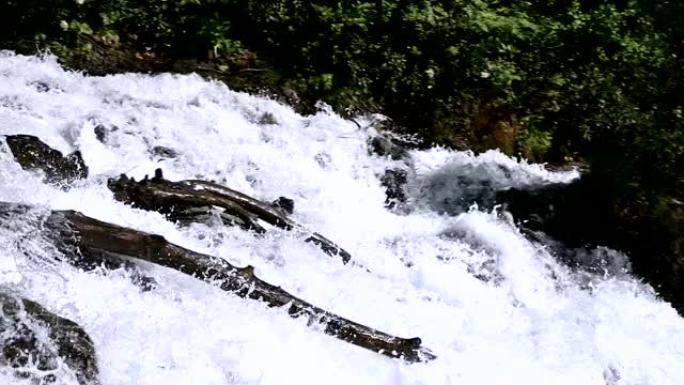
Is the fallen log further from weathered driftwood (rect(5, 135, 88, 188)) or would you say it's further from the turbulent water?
the turbulent water

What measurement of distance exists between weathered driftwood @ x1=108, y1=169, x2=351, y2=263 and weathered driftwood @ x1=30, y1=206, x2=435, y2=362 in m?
0.94

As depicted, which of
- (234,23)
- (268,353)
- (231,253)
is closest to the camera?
(268,353)

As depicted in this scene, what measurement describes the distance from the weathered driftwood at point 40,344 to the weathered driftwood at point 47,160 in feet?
6.19

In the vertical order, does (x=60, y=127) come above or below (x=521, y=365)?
above


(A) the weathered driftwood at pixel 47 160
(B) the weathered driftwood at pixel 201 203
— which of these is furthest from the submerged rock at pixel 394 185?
(A) the weathered driftwood at pixel 47 160

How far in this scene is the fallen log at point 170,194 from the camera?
256 inches

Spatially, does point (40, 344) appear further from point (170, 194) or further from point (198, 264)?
point (170, 194)

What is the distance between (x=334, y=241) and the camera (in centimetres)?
752

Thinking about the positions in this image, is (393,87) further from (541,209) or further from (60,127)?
(60,127)

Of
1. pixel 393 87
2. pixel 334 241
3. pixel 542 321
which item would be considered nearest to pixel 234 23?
pixel 393 87

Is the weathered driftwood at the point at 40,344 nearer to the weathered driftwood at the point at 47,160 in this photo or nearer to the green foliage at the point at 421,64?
the weathered driftwood at the point at 47,160

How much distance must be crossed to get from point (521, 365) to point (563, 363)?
1.51 feet

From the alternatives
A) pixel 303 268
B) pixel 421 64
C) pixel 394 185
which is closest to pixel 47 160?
pixel 303 268

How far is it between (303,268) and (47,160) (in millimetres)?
2206
